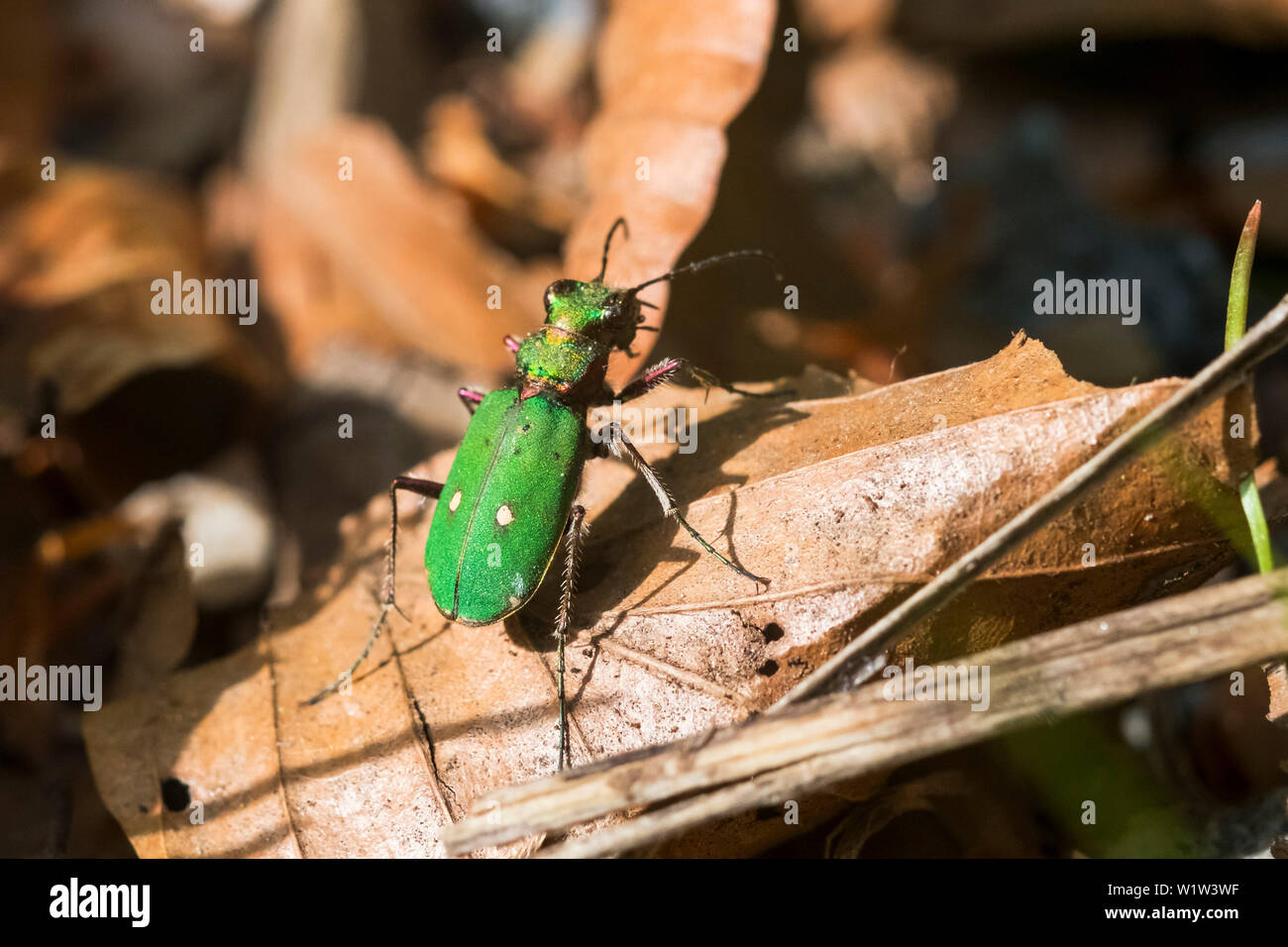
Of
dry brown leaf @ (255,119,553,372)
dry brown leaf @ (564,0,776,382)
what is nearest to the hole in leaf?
dry brown leaf @ (564,0,776,382)

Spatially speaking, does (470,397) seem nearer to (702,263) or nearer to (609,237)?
(609,237)

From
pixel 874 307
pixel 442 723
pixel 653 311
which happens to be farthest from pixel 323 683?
pixel 874 307

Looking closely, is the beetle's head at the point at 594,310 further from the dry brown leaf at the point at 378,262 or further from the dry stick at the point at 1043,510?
the dry stick at the point at 1043,510

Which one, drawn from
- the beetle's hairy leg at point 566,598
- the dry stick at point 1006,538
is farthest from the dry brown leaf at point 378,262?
the dry stick at point 1006,538

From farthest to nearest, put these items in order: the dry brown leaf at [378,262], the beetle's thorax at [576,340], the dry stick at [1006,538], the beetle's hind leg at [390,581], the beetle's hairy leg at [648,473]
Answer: the dry brown leaf at [378,262] < the beetle's thorax at [576,340] < the beetle's hind leg at [390,581] < the beetle's hairy leg at [648,473] < the dry stick at [1006,538]

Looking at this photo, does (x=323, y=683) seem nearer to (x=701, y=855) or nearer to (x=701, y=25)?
(x=701, y=855)

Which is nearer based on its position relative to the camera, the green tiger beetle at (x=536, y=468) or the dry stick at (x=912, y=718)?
the dry stick at (x=912, y=718)

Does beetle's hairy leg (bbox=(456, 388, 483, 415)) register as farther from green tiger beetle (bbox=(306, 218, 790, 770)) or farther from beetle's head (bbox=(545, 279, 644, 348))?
Answer: beetle's head (bbox=(545, 279, 644, 348))
